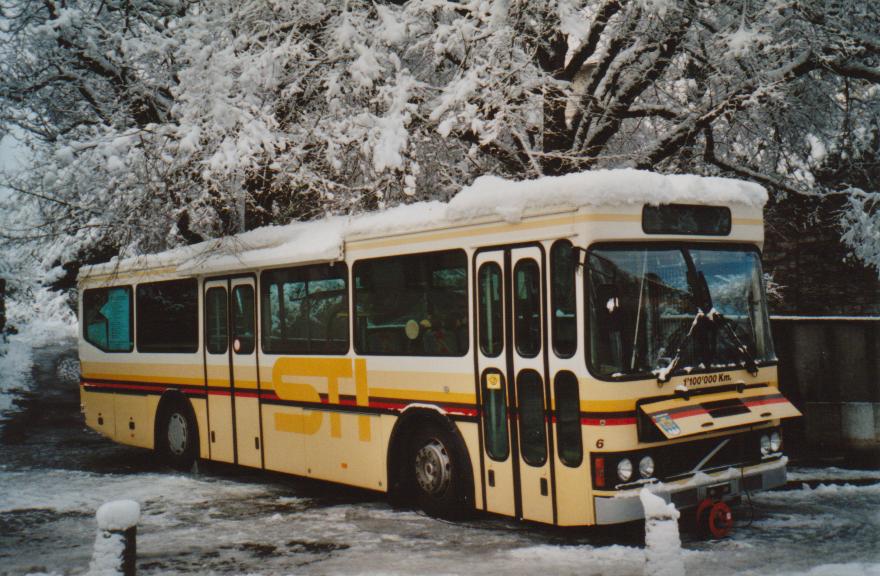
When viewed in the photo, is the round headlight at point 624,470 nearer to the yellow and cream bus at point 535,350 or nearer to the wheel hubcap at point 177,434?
the yellow and cream bus at point 535,350

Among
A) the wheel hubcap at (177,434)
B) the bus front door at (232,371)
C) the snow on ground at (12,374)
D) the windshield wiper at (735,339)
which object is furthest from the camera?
the snow on ground at (12,374)

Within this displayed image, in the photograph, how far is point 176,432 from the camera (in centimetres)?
1225

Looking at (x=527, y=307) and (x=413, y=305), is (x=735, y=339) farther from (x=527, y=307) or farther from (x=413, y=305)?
(x=413, y=305)

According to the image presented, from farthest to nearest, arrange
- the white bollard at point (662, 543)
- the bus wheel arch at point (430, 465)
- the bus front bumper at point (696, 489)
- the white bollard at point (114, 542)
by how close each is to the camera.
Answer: the bus wheel arch at point (430, 465)
the bus front bumper at point (696, 489)
the white bollard at point (114, 542)
the white bollard at point (662, 543)

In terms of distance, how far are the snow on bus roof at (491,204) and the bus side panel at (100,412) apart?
12.0 feet

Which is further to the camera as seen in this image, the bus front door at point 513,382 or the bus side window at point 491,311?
the bus side window at point 491,311

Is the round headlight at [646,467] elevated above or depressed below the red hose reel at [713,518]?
above

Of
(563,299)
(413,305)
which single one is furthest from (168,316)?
(563,299)

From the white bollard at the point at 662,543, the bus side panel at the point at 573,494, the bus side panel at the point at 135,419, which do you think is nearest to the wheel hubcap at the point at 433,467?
the bus side panel at the point at 573,494

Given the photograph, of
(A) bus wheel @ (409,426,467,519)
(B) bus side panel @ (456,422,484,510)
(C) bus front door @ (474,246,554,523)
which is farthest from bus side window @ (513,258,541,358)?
(A) bus wheel @ (409,426,467,519)

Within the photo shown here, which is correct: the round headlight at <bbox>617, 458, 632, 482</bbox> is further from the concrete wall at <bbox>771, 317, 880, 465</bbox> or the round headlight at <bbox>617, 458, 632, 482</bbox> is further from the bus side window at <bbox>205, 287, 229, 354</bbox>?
the bus side window at <bbox>205, 287, 229, 354</bbox>

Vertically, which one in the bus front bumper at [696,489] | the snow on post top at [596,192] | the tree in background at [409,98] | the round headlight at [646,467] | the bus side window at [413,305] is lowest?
the bus front bumper at [696,489]

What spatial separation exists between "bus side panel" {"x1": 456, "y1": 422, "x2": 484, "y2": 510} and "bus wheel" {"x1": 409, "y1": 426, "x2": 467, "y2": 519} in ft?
0.35

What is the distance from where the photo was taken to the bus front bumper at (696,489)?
6.89m
